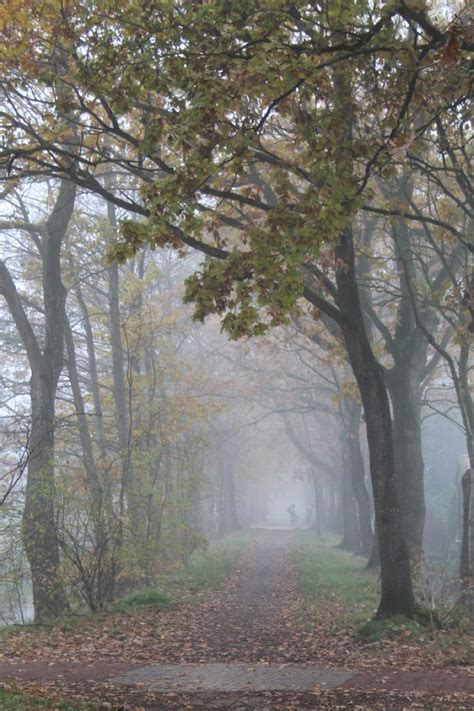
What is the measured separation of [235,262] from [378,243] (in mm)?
15340

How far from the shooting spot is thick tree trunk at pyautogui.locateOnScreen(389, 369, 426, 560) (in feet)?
57.4

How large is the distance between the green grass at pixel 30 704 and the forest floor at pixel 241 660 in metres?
0.02

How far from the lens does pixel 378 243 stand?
22.8m

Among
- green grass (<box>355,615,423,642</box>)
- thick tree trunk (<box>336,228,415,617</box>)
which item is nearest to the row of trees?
thick tree trunk (<box>336,228,415,617</box>)

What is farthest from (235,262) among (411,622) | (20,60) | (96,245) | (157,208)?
(96,245)

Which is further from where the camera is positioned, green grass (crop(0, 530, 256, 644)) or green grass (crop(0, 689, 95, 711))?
green grass (crop(0, 530, 256, 644))

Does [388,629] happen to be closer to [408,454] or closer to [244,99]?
[408,454]

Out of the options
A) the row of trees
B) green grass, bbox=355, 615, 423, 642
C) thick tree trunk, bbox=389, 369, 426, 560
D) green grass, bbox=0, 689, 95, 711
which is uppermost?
the row of trees

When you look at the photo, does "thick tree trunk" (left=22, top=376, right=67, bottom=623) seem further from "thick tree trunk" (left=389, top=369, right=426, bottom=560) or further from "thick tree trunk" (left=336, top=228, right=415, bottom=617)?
"thick tree trunk" (left=389, top=369, right=426, bottom=560)

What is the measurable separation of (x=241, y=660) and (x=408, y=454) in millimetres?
9328

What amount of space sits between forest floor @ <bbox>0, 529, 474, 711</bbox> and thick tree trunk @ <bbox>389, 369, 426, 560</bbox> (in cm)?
215

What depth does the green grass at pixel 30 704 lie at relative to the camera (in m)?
5.57

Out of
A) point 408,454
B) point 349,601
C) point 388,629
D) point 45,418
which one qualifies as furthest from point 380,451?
point 45,418

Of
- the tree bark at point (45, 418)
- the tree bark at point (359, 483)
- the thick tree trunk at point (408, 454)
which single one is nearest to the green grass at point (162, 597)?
the tree bark at point (45, 418)
